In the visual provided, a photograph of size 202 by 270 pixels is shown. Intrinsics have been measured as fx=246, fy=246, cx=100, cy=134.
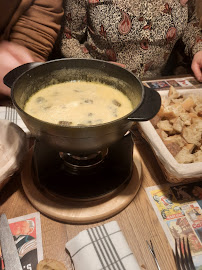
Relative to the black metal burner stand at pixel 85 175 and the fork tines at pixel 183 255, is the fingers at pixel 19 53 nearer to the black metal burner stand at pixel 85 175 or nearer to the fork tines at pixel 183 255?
the black metal burner stand at pixel 85 175

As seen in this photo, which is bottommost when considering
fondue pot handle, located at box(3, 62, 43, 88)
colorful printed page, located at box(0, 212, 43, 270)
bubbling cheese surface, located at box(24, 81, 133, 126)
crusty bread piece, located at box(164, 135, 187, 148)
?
colorful printed page, located at box(0, 212, 43, 270)

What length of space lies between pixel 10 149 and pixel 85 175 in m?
0.30

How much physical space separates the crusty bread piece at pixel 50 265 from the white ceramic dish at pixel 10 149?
0.30 m

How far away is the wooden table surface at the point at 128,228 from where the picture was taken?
0.79 m

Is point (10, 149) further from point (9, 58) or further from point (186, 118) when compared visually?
point (186, 118)

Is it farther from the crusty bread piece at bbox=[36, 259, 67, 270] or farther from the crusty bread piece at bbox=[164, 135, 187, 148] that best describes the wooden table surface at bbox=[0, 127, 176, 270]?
the crusty bread piece at bbox=[164, 135, 187, 148]

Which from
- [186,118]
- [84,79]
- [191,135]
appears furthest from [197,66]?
[84,79]

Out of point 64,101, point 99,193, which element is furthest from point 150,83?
point 99,193

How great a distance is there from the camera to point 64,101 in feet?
3.35

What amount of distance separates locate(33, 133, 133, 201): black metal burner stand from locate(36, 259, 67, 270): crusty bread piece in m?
0.21

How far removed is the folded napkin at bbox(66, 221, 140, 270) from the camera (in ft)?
2.38

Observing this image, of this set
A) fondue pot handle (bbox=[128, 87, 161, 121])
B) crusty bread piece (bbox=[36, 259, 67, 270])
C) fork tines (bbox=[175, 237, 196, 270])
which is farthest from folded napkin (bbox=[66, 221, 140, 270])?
fondue pot handle (bbox=[128, 87, 161, 121])

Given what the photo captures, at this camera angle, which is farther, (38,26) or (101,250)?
(38,26)

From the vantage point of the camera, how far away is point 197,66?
5.91 ft
